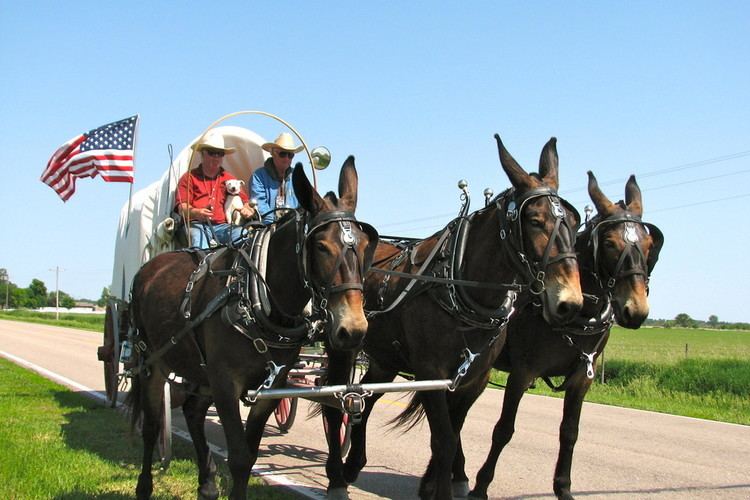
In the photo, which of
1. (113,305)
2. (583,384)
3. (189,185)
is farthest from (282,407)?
(583,384)

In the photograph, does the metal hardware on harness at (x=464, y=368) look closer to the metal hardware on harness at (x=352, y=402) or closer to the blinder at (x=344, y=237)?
the metal hardware on harness at (x=352, y=402)

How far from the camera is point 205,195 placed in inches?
300

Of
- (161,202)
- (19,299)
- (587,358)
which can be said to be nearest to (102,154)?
(161,202)

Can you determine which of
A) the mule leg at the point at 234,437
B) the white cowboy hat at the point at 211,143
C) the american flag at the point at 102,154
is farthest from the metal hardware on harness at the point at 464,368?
the american flag at the point at 102,154

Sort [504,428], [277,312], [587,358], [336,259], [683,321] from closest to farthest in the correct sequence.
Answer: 1. [336,259]
2. [277,312]
3. [504,428]
4. [587,358]
5. [683,321]

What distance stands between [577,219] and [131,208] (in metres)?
6.07

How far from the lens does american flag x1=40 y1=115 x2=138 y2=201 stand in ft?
35.8

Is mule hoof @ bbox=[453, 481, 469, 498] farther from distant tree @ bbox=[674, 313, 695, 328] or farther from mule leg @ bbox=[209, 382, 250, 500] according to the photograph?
distant tree @ bbox=[674, 313, 695, 328]

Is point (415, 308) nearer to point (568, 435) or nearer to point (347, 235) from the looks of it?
point (347, 235)

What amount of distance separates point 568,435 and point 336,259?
294 centimetres

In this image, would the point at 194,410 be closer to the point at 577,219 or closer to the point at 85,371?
the point at 577,219

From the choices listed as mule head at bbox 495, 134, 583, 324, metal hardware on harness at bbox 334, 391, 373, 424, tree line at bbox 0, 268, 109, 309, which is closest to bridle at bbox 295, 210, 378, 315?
metal hardware on harness at bbox 334, 391, 373, 424

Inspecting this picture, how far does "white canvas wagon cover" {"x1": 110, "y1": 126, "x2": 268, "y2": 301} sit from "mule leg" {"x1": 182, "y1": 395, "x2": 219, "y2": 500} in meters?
1.94

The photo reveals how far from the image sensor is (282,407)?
9.72 m
